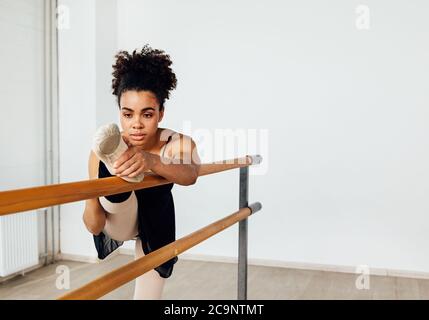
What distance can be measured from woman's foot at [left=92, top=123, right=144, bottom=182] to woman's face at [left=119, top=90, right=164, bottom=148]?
46cm

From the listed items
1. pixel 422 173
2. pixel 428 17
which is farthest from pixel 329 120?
pixel 428 17

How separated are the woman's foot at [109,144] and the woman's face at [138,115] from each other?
463 millimetres

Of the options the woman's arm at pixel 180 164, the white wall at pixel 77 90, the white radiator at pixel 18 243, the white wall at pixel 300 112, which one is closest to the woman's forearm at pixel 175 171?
the woman's arm at pixel 180 164

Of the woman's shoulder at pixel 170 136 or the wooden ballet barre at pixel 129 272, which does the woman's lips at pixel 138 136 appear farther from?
the wooden ballet barre at pixel 129 272

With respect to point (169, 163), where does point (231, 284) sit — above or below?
below

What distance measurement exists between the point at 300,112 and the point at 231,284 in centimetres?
126

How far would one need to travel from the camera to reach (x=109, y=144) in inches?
35.4

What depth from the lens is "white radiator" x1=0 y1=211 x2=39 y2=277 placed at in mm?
2943

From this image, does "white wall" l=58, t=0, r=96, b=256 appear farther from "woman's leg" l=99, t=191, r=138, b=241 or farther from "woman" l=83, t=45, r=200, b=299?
"woman's leg" l=99, t=191, r=138, b=241

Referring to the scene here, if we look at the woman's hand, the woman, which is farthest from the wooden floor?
the woman's hand

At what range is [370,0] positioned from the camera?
3.18 metres

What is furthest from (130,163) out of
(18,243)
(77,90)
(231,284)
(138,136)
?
(77,90)

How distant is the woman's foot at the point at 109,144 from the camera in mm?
877

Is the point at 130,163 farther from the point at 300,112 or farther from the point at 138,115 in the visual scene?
the point at 300,112
